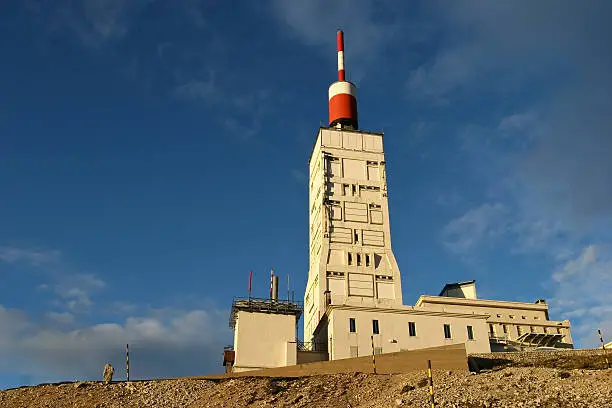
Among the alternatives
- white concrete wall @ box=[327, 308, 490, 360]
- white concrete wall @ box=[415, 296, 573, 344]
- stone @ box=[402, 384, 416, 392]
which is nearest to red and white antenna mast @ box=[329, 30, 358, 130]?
white concrete wall @ box=[415, 296, 573, 344]

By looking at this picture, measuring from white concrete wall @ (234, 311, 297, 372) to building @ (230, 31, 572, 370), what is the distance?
106 mm

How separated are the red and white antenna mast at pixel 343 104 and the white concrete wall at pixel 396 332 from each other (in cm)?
3034

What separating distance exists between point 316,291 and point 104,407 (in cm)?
3444

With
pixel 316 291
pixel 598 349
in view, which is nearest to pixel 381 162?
pixel 316 291

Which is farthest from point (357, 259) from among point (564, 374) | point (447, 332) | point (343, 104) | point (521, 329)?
point (564, 374)

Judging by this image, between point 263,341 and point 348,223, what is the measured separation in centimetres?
1938

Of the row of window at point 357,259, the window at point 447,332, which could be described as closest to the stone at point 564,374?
the window at point 447,332

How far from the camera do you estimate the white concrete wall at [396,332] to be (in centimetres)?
6506

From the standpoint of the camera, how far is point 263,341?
220ft

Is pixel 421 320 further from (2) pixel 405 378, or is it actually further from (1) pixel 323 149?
(1) pixel 323 149

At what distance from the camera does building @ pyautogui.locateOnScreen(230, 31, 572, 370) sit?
66.4 m

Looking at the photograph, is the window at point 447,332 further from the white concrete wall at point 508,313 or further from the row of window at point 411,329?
the white concrete wall at point 508,313

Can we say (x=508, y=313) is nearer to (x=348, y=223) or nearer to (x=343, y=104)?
(x=348, y=223)

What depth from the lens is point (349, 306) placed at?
6644cm
